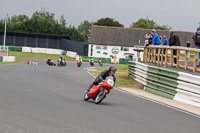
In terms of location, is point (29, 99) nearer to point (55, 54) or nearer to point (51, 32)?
point (55, 54)

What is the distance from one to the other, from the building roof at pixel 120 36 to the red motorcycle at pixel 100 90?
77.9 metres

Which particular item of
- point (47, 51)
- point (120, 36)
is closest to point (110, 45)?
point (120, 36)

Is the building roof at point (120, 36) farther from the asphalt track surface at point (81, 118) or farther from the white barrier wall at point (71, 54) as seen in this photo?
the asphalt track surface at point (81, 118)

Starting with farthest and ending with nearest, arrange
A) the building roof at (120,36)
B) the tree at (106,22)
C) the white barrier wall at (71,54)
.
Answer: the tree at (106,22), the building roof at (120,36), the white barrier wall at (71,54)

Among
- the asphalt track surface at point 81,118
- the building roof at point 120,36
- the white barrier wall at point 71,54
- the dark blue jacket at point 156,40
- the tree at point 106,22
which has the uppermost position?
the tree at point 106,22

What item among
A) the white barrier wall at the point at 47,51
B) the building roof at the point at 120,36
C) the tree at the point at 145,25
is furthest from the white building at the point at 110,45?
the tree at the point at 145,25

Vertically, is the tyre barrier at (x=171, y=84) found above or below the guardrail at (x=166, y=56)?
below

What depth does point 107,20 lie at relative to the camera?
127m

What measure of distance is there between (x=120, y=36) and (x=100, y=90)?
80.8 metres

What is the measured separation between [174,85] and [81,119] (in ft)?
26.6

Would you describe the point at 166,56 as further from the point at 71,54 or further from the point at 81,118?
the point at 71,54

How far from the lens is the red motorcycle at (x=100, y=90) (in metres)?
12.5

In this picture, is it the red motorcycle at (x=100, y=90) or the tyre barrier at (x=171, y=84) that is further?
the tyre barrier at (x=171, y=84)

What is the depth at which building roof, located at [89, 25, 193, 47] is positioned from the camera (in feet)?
300
